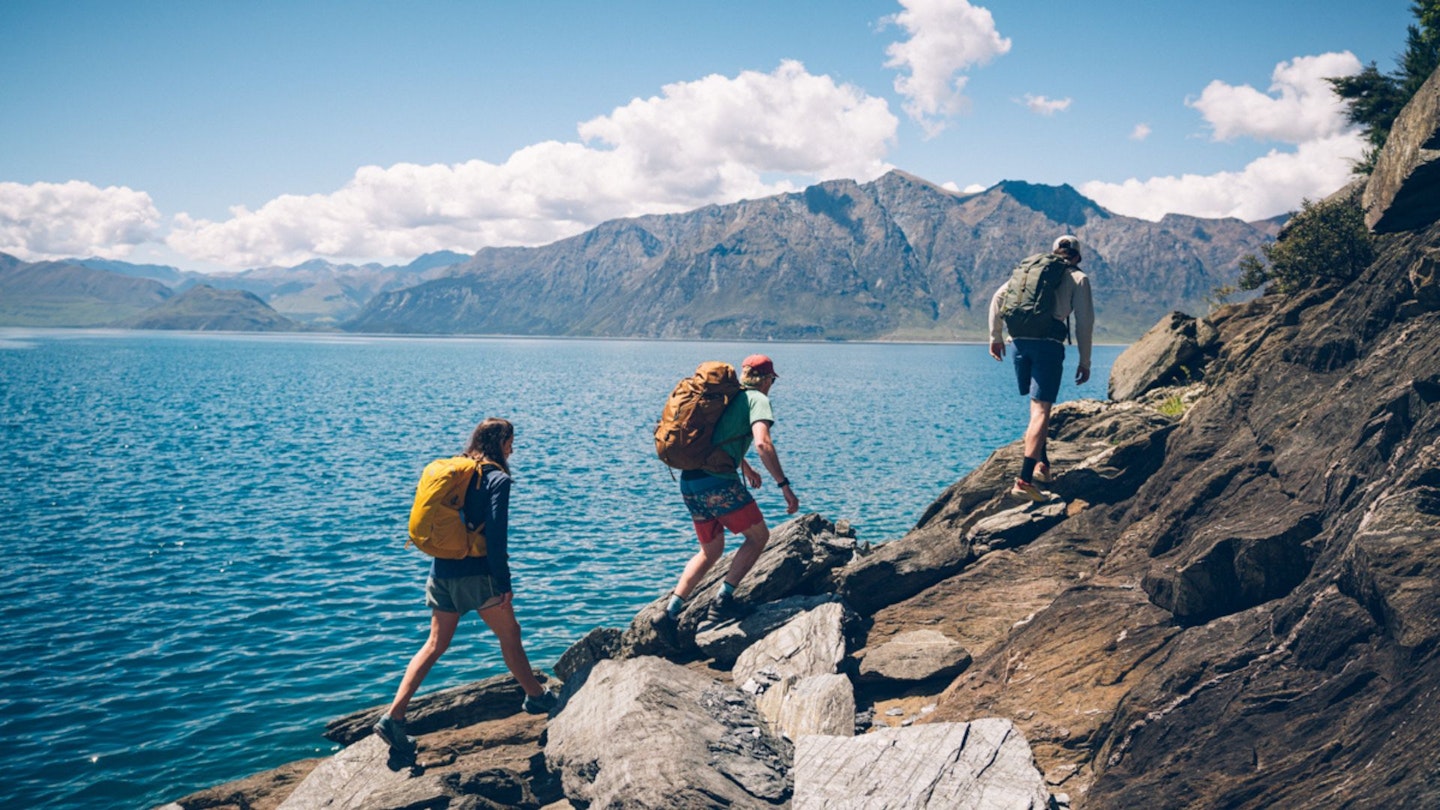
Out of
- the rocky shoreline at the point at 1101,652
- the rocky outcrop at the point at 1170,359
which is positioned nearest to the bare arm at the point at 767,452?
the rocky shoreline at the point at 1101,652

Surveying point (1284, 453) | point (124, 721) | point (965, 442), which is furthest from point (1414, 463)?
point (965, 442)

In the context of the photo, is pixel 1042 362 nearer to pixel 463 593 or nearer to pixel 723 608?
pixel 723 608

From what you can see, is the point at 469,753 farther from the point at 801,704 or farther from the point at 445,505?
the point at 801,704

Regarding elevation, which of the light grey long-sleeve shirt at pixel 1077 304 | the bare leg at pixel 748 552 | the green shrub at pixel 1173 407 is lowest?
the bare leg at pixel 748 552

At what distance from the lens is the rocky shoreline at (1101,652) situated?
6.27 meters

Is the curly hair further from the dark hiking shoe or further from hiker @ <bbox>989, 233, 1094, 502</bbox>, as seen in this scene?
hiker @ <bbox>989, 233, 1094, 502</bbox>

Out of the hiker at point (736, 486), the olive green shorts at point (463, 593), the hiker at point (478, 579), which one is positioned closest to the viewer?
the hiker at point (478, 579)

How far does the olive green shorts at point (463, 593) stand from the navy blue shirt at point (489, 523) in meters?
0.07

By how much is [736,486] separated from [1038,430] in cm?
491

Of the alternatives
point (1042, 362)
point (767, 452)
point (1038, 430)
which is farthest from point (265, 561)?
point (1042, 362)

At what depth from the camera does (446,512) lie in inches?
322

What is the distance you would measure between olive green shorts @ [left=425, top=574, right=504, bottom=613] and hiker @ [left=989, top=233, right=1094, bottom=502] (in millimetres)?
7291

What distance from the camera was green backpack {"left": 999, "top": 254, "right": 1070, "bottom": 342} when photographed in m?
10.8

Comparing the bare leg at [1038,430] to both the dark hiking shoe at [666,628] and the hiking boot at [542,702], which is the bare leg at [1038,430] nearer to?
the dark hiking shoe at [666,628]
